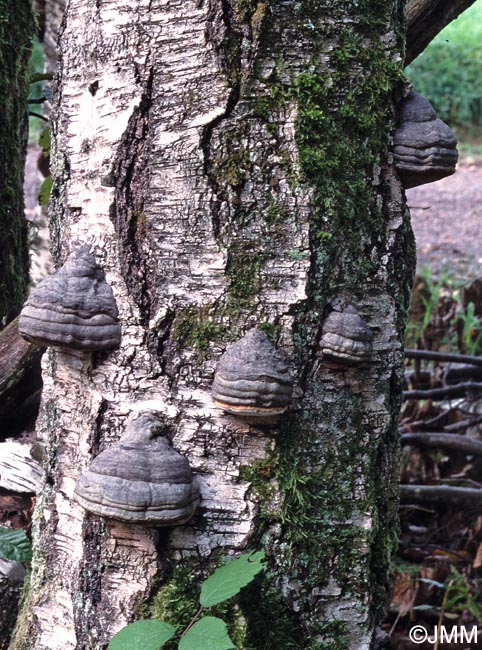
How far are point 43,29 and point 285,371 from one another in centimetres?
607

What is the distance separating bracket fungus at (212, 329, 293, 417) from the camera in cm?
163

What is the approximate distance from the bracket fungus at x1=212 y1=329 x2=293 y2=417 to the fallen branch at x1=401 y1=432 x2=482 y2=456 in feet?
9.65

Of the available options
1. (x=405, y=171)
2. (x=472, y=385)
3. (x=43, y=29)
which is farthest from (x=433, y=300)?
(x=405, y=171)

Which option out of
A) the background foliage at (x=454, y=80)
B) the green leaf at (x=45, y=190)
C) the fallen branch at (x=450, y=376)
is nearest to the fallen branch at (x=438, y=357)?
the fallen branch at (x=450, y=376)

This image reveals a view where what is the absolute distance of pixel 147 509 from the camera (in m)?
1.57

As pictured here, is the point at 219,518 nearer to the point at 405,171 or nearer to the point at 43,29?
the point at 405,171

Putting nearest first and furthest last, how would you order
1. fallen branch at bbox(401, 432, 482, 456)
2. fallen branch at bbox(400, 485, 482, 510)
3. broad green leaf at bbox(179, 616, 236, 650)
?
broad green leaf at bbox(179, 616, 236, 650) → fallen branch at bbox(400, 485, 482, 510) → fallen branch at bbox(401, 432, 482, 456)

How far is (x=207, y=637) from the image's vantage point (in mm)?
1551

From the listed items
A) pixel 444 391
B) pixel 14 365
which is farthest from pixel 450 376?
pixel 14 365

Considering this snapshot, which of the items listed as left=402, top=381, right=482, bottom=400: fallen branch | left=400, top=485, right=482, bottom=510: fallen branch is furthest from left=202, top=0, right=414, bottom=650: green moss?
left=402, top=381, right=482, bottom=400: fallen branch

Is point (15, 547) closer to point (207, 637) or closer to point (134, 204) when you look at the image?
point (207, 637)

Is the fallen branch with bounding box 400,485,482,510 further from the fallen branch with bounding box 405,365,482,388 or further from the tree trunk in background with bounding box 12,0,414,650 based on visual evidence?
the tree trunk in background with bounding box 12,0,414,650

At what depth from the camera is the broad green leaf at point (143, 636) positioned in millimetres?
1594

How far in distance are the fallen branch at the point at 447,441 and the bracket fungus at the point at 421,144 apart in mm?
2796
